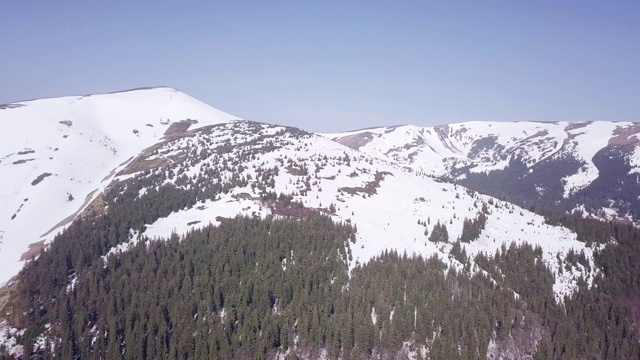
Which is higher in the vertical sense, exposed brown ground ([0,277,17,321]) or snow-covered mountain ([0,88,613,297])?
snow-covered mountain ([0,88,613,297])

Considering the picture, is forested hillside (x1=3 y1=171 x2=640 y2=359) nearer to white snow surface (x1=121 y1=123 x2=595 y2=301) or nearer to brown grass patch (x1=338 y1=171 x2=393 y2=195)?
white snow surface (x1=121 y1=123 x2=595 y2=301)

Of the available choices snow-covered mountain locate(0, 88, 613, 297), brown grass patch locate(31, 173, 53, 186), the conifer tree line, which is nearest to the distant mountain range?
brown grass patch locate(31, 173, 53, 186)

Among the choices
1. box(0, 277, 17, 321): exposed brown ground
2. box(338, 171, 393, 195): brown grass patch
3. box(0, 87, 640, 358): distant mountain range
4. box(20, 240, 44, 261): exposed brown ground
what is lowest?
box(0, 277, 17, 321): exposed brown ground

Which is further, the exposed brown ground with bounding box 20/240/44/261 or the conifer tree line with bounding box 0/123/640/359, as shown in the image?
the exposed brown ground with bounding box 20/240/44/261

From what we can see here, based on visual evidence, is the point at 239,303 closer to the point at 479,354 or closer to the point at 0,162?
the point at 479,354

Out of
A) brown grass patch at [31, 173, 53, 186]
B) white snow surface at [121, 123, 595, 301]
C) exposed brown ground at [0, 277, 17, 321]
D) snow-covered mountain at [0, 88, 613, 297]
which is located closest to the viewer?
exposed brown ground at [0, 277, 17, 321]

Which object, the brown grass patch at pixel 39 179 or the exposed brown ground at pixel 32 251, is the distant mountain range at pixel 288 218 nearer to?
the brown grass patch at pixel 39 179

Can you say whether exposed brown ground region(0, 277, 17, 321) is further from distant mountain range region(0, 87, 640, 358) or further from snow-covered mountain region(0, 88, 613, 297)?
snow-covered mountain region(0, 88, 613, 297)

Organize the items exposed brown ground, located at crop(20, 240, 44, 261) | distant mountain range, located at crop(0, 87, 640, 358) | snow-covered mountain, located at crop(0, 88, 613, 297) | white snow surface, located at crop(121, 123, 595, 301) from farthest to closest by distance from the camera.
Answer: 1. exposed brown ground, located at crop(20, 240, 44, 261)
2. snow-covered mountain, located at crop(0, 88, 613, 297)
3. white snow surface, located at crop(121, 123, 595, 301)
4. distant mountain range, located at crop(0, 87, 640, 358)

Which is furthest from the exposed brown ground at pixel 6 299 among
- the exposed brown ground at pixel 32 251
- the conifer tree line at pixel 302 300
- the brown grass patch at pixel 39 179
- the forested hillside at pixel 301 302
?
the brown grass patch at pixel 39 179

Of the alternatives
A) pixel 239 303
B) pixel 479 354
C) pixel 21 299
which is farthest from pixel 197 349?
pixel 479 354

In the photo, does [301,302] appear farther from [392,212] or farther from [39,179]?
[39,179]
